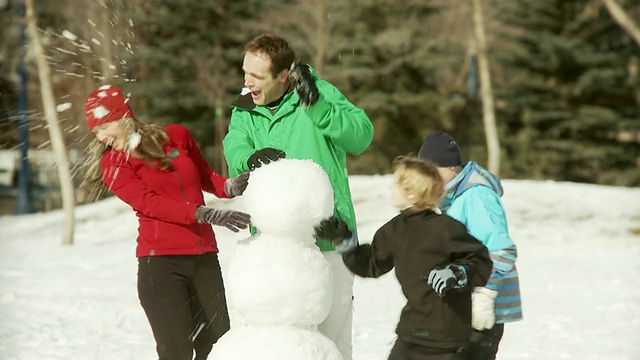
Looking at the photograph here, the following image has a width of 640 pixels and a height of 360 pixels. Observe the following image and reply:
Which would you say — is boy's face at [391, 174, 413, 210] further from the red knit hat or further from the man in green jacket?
the red knit hat

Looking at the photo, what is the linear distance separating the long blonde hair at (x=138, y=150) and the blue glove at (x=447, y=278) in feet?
4.13

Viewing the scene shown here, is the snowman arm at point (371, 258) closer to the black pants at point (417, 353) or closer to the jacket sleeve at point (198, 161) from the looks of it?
the black pants at point (417, 353)

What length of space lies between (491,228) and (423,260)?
612 millimetres

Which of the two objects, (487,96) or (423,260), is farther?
(487,96)

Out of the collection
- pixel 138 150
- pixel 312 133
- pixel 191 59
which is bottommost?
pixel 191 59

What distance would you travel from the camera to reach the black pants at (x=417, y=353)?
3170 mm

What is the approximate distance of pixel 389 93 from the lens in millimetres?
26359

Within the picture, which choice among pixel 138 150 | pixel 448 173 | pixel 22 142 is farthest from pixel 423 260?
pixel 22 142

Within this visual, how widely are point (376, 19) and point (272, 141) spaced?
77.5 ft

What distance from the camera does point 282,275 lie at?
283 cm

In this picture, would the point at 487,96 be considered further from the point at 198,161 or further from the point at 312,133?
Answer: the point at 312,133

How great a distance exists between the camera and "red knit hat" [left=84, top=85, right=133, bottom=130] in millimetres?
3529

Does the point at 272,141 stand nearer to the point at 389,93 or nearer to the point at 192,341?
the point at 192,341

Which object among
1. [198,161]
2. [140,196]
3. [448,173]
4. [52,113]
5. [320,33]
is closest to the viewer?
[140,196]
